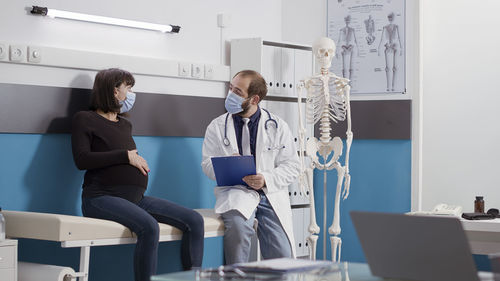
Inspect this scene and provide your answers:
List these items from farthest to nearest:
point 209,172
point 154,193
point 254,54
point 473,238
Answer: point 254,54 < point 154,193 < point 209,172 < point 473,238

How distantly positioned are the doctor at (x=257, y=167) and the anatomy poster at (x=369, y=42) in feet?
3.85

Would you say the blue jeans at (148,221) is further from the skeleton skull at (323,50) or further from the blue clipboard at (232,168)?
the skeleton skull at (323,50)

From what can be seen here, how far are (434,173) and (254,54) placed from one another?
5.23ft

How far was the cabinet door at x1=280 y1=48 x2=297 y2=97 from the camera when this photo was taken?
16.6 ft

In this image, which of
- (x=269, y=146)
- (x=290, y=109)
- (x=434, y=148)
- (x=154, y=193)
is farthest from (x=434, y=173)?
(x=154, y=193)

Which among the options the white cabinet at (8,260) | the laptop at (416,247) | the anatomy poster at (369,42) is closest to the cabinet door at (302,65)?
the anatomy poster at (369,42)

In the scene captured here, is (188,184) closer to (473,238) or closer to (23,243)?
(23,243)

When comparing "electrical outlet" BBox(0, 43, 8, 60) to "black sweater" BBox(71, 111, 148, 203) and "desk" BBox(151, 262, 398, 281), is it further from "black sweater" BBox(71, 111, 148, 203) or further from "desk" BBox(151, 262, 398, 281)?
"desk" BBox(151, 262, 398, 281)

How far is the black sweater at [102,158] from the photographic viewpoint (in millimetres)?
3816

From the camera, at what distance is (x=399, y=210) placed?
17.0 feet

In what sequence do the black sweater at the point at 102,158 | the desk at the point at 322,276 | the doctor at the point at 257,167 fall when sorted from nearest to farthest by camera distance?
the desk at the point at 322,276 < the black sweater at the point at 102,158 < the doctor at the point at 257,167

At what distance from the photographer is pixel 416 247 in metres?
1.79

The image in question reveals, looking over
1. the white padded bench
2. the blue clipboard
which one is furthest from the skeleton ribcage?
the white padded bench

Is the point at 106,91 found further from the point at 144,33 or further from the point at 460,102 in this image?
the point at 460,102
